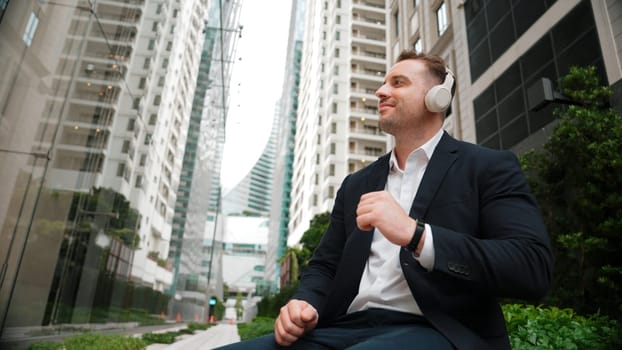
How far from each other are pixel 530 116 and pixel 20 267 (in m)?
11.7

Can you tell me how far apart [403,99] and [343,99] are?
162ft

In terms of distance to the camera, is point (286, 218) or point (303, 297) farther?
point (286, 218)

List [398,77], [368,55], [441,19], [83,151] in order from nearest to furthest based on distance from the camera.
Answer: [398,77] < [83,151] < [441,19] < [368,55]

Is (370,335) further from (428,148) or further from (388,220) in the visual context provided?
(428,148)

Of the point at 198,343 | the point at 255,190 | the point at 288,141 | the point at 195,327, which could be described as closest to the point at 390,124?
the point at 198,343

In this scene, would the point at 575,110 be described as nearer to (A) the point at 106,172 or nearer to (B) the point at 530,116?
(B) the point at 530,116

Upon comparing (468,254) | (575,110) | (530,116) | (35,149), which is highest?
(530,116)

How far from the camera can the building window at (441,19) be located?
18359 mm

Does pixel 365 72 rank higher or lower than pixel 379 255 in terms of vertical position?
higher

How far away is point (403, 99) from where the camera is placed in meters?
1.54

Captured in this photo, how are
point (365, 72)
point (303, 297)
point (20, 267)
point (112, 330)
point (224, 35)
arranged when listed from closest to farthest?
point (303, 297) → point (20, 267) → point (112, 330) → point (224, 35) → point (365, 72)

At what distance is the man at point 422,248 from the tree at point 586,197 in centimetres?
639

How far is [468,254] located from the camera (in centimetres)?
100

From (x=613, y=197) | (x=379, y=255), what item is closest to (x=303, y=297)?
(x=379, y=255)
